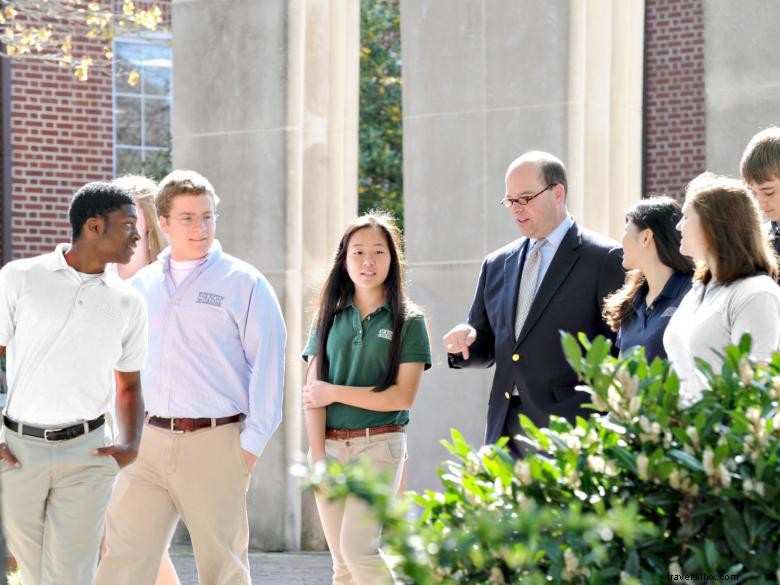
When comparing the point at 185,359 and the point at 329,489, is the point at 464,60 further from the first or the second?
the point at 329,489

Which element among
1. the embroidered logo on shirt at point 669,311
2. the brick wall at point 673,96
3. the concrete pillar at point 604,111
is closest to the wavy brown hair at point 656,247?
the embroidered logo on shirt at point 669,311

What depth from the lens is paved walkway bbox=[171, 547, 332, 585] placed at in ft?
26.7

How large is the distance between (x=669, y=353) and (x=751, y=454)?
1774 mm

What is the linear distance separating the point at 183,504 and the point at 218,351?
0.64 metres

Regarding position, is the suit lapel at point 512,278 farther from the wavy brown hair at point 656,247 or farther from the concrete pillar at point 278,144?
the concrete pillar at point 278,144

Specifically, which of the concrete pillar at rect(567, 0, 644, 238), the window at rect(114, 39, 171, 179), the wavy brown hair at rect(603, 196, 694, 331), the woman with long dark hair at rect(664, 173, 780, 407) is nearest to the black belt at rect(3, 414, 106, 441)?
the wavy brown hair at rect(603, 196, 694, 331)

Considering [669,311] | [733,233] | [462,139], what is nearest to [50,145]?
[462,139]

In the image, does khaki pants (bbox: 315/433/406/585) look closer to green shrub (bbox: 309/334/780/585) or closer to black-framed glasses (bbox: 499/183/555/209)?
black-framed glasses (bbox: 499/183/555/209)

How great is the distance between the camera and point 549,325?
571 centimetres

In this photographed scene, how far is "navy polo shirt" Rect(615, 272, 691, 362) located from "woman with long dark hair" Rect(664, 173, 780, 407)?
2.99 ft

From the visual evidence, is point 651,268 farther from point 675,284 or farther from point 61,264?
point 61,264

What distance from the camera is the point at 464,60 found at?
867cm

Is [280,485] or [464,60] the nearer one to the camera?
[464,60]

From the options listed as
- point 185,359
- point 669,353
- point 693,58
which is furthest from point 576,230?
point 693,58
